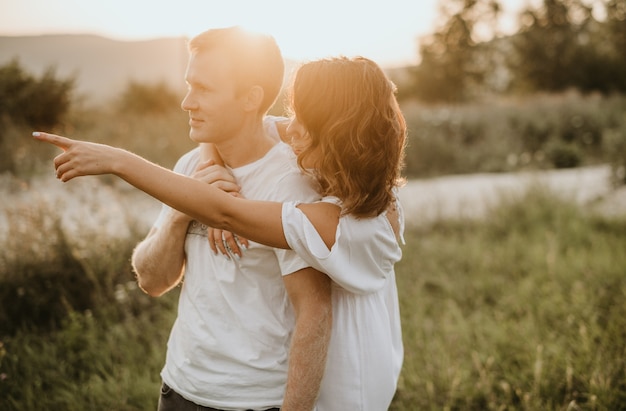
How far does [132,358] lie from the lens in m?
3.72

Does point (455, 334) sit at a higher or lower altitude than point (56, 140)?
lower

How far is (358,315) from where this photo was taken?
1.89 meters

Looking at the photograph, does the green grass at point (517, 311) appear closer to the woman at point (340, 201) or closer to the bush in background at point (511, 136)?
the woman at point (340, 201)

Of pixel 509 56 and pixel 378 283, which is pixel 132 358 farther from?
pixel 509 56

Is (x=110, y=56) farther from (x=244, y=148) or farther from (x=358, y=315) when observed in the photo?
(x=358, y=315)

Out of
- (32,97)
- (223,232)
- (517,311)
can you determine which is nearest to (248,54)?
(223,232)

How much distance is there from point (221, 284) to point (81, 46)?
99873 millimetres

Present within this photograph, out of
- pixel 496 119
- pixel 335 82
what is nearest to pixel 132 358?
pixel 335 82

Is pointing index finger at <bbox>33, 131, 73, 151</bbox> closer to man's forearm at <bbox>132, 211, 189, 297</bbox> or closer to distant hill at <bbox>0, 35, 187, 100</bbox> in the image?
man's forearm at <bbox>132, 211, 189, 297</bbox>

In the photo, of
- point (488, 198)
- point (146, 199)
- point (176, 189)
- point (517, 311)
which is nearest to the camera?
point (176, 189)

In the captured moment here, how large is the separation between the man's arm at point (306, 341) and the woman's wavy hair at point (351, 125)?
0.26 metres

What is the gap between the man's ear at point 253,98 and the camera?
2012 millimetres

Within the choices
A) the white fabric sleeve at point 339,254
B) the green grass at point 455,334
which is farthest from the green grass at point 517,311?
the white fabric sleeve at point 339,254

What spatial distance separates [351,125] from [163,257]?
790mm
